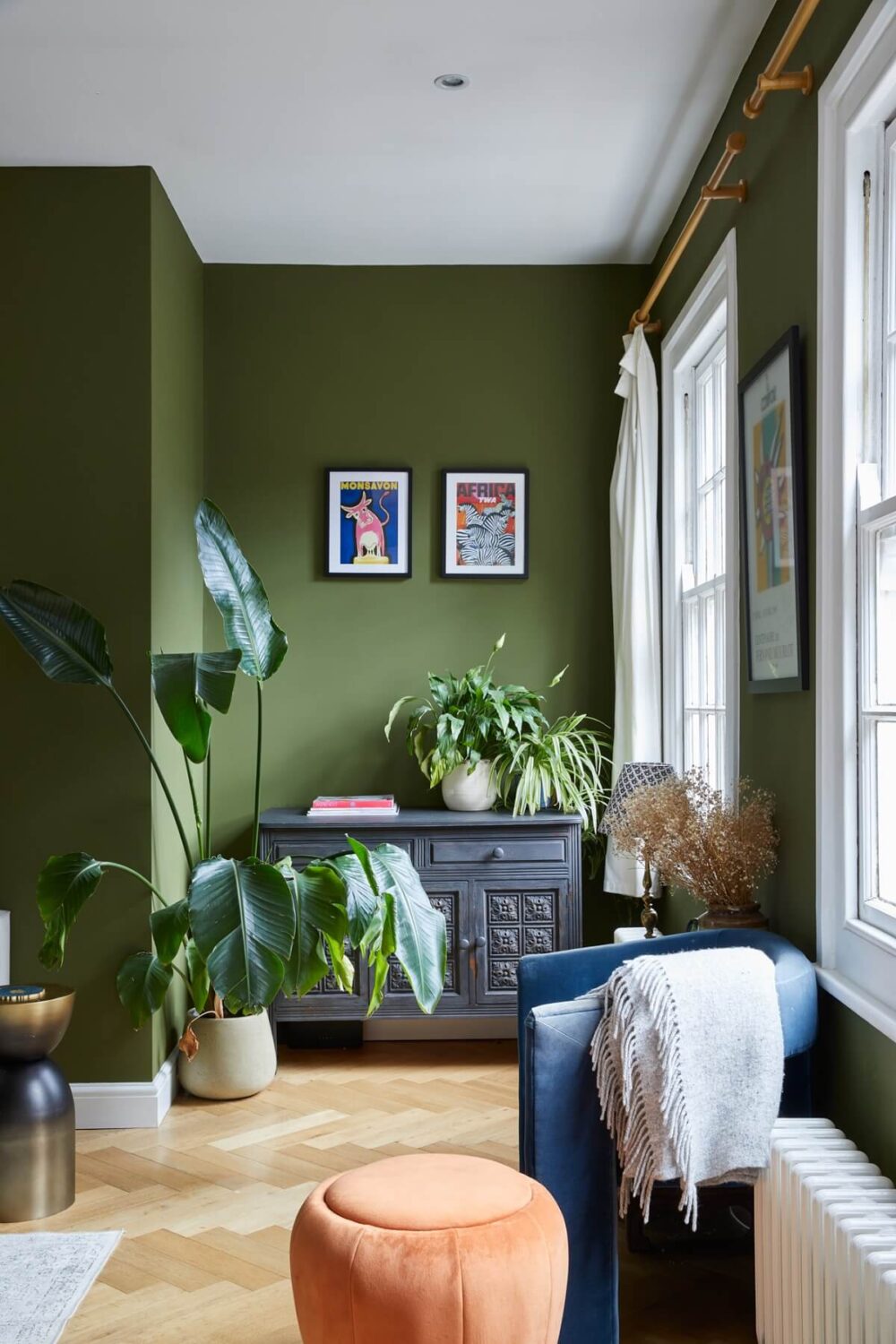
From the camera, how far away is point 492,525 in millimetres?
4836

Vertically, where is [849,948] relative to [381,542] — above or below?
below

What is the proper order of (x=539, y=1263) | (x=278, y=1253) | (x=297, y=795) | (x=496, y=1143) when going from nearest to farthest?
(x=539, y=1263) → (x=278, y=1253) → (x=496, y=1143) → (x=297, y=795)

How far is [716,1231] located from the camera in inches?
112

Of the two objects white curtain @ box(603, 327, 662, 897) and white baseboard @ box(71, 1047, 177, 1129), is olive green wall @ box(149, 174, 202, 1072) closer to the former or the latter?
white baseboard @ box(71, 1047, 177, 1129)

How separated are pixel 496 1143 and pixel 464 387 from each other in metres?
2.81

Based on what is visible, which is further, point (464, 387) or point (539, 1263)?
point (464, 387)

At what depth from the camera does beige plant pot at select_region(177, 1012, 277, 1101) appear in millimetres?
3928

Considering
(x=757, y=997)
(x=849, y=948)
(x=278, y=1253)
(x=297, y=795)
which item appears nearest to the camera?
(x=757, y=997)

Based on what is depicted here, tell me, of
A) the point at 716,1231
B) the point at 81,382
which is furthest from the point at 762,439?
the point at 81,382

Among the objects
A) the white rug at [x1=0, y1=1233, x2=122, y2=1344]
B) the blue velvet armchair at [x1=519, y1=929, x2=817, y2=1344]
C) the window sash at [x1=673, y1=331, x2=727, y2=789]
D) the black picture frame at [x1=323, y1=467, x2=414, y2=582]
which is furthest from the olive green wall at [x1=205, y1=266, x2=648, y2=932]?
the blue velvet armchair at [x1=519, y1=929, x2=817, y2=1344]

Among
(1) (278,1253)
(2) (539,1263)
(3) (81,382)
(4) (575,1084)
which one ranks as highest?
(3) (81,382)

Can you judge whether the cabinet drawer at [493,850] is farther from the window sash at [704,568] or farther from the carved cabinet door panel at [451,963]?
the window sash at [704,568]

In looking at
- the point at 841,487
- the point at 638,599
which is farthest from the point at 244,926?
the point at 638,599

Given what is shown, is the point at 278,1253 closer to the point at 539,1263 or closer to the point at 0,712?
the point at 539,1263
